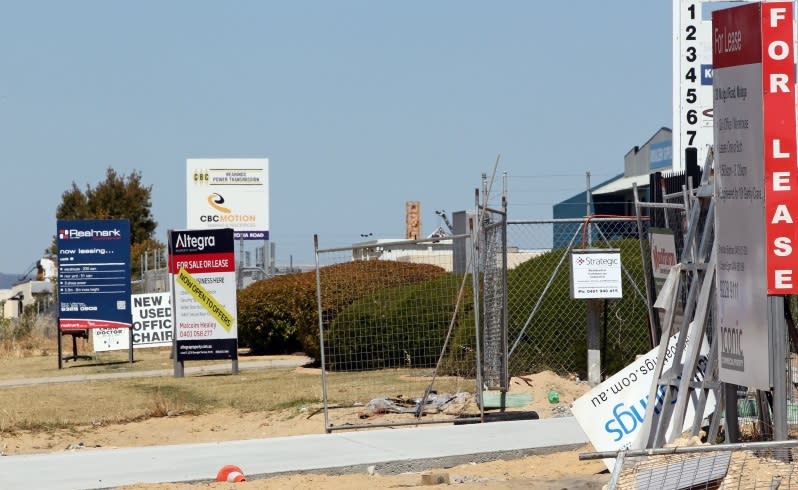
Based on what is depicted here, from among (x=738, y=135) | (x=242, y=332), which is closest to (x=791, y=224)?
(x=738, y=135)

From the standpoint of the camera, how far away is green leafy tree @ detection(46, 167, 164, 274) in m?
63.4

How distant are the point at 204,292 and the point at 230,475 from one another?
1208 centimetres

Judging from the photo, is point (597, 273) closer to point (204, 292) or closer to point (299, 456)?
point (299, 456)

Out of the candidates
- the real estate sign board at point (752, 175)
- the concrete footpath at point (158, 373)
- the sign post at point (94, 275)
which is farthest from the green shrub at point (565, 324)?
the sign post at point (94, 275)

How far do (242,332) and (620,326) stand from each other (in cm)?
1244

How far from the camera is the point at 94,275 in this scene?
25422mm

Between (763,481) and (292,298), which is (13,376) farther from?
(763,481)

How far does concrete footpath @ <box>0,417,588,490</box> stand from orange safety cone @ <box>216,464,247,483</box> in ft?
0.26

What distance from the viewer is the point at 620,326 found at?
57.3 ft

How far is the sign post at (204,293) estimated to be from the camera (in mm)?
21938

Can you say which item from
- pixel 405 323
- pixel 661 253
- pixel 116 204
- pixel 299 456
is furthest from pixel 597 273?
pixel 116 204

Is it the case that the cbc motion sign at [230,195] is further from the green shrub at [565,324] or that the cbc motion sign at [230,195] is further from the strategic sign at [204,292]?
the green shrub at [565,324]

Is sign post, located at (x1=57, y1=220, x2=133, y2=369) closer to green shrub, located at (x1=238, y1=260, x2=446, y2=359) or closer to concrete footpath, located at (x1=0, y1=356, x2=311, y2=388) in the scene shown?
concrete footpath, located at (x1=0, y1=356, x2=311, y2=388)

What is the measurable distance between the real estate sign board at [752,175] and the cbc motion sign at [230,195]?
31.8 metres
